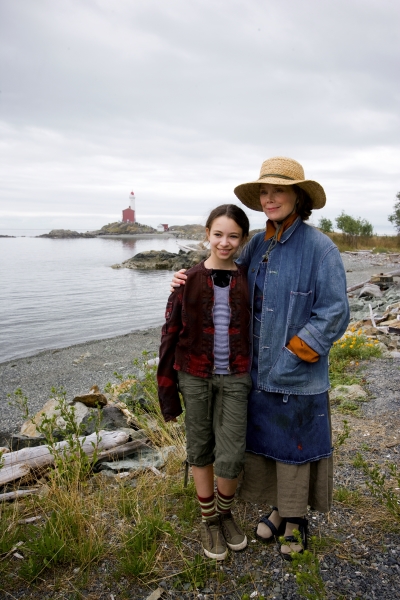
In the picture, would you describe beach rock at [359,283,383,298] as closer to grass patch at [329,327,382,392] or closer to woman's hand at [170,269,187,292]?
grass patch at [329,327,382,392]

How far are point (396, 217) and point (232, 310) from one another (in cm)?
5079

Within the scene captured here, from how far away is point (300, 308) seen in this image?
8.75 feet

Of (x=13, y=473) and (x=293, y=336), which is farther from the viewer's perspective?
(x=13, y=473)

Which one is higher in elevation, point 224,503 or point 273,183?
point 273,183

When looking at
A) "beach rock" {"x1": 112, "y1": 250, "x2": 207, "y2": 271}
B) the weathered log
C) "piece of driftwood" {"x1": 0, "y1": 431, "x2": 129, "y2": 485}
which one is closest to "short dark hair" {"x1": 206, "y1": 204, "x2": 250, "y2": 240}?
"piece of driftwood" {"x1": 0, "y1": 431, "x2": 129, "y2": 485}

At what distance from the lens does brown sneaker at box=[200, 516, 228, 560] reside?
2809 mm

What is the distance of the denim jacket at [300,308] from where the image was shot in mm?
2549

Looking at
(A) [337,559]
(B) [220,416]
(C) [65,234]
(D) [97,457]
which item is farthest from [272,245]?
(C) [65,234]

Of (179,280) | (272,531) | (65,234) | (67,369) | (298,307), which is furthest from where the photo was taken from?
(65,234)

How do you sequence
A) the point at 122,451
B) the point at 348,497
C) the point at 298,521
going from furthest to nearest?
the point at 122,451 < the point at 348,497 < the point at 298,521

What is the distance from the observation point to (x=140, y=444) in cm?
453

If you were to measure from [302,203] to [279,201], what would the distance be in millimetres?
174

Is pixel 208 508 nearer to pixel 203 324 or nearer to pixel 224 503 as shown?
pixel 224 503

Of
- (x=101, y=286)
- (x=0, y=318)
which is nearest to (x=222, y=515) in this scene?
(x=0, y=318)
